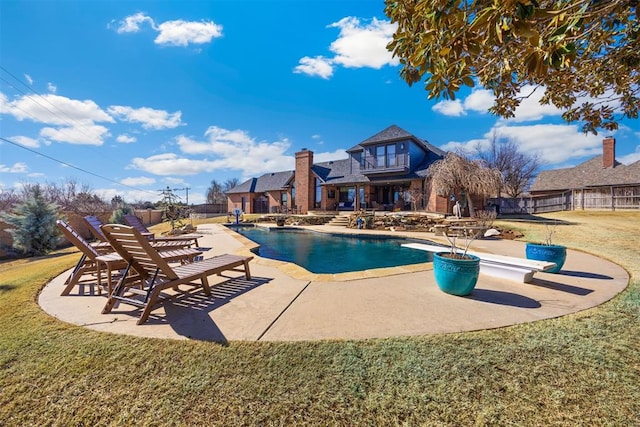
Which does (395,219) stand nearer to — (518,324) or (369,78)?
(369,78)

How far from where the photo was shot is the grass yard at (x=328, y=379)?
1.76 metres

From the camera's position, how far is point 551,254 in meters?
5.12

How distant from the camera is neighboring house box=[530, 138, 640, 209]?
21109 mm

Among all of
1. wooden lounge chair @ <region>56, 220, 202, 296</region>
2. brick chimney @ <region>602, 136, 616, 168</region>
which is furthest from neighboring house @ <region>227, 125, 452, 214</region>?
brick chimney @ <region>602, 136, 616, 168</region>

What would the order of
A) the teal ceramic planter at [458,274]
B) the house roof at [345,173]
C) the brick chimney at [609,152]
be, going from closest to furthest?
the teal ceramic planter at [458,274]
the house roof at [345,173]
the brick chimney at [609,152]

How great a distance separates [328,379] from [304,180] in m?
24.6

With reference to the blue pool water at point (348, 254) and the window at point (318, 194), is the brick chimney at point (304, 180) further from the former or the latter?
the blue pool water at point (348, 254)

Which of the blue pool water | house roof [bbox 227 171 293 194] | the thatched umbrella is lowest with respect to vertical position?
the blue pool water

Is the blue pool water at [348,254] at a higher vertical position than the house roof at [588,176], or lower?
lower

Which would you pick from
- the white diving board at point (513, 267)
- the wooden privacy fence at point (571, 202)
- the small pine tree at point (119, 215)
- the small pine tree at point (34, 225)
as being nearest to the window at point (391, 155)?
the wooden privacy fence at point (571, 202)

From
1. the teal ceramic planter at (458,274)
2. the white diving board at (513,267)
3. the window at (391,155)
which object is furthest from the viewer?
the window at (391,155)

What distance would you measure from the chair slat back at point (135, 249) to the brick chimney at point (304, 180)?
881 inches

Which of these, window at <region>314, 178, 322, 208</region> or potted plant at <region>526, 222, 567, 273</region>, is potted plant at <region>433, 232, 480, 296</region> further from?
window at <region>314, 178, 322, 208</region>

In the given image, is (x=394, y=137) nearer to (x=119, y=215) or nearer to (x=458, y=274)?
(x=458, y=274)
